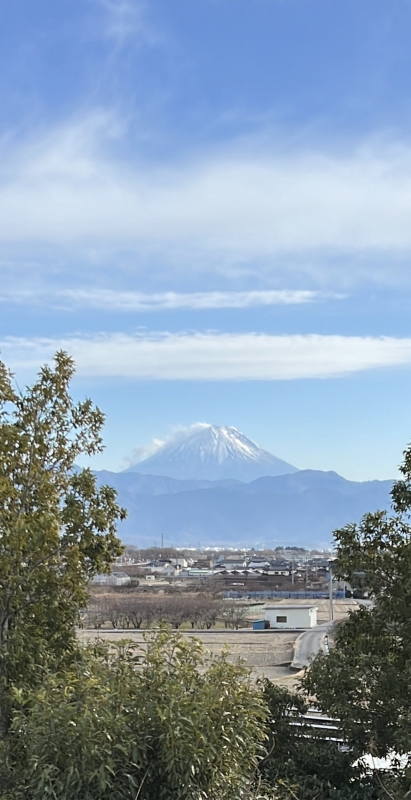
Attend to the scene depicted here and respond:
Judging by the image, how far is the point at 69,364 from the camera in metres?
7.82

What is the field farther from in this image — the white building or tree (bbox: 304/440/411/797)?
tree (bbox: 304/440/411/797)

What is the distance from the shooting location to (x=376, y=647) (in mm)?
8250

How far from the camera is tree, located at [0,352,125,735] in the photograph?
682cm

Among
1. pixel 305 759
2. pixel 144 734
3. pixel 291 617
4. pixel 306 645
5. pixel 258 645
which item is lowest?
pixel 258 645

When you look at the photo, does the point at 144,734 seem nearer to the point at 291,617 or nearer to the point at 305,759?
the point at 305,759

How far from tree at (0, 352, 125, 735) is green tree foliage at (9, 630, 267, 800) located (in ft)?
2.64

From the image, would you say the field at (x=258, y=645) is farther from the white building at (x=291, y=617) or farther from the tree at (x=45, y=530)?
the tree at (x=45, y=530)

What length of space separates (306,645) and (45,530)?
3470cm

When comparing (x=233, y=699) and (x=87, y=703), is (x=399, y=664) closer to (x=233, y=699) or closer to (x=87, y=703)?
(x=233, y=699)

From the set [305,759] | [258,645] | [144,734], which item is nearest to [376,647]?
[305,759]

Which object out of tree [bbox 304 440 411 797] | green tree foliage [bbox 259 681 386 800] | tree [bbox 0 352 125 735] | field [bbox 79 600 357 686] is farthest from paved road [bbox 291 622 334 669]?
tree [bbox 0 352 125 735]

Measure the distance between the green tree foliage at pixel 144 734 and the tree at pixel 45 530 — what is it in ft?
2.64

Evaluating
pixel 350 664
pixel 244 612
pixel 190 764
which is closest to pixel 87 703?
pixel 190 764

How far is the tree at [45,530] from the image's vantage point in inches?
269
